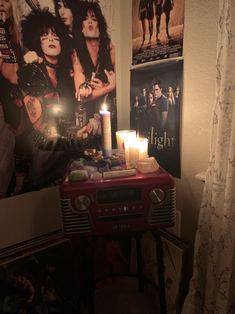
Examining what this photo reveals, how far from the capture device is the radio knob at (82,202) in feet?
2.82

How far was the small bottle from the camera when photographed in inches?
50.0

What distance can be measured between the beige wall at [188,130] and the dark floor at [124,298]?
409 mm

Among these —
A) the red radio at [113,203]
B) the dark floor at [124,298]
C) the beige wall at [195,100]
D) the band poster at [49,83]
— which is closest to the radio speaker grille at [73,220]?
the red radio at [113,203]

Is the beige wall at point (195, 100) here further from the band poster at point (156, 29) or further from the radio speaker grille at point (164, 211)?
the radio speaker grille at point (164, 211)

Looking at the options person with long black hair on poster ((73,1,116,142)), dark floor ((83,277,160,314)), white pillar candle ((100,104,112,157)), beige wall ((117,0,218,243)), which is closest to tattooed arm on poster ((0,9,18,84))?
person with long black hair on poster ((73,1,116,142))

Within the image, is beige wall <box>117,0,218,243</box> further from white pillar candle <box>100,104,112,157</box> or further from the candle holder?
white pillar candle <box>100,104,112,157</box>

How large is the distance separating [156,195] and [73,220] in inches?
11.5

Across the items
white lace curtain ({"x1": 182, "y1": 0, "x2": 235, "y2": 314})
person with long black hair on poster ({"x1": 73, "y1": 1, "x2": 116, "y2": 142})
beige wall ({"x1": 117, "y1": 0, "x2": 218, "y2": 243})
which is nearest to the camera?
white lace curtain ({"x1": 182, "y1": 0, "x2": 235, "y2": 314})

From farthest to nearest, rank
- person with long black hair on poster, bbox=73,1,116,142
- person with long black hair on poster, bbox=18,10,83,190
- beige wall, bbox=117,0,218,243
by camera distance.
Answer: person with long black hair on poster, bbox=73,1,116,142, person with long black hair on poster, bbox=18,10,83,190, beige wall, bbox=117,0,218,243

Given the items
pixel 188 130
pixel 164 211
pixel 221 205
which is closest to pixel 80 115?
pixel 188 130

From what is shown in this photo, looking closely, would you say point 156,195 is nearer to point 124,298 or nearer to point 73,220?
point 73,220

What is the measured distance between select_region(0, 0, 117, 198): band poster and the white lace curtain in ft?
2.11

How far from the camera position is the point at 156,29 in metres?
1.17

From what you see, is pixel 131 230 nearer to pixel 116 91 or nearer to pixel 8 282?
pixel 8 282
